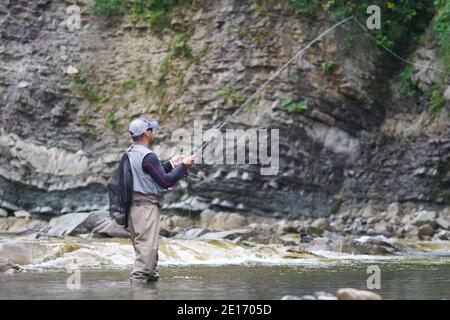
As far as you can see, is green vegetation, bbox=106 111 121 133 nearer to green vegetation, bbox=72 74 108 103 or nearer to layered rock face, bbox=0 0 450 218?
layered rock face, bbox=0 0 450 218

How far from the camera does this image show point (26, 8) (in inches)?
910

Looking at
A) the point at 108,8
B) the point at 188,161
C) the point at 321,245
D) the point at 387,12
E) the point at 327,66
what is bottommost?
the point at 321,245

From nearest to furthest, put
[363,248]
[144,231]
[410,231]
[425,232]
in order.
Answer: [144,231]
[363,248]
[425,232]
[410,231]

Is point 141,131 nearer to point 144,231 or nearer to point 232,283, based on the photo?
point 144,231

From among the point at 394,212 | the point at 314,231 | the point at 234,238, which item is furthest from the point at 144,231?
the point at 394,212

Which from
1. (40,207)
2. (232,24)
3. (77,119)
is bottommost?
(40,207)

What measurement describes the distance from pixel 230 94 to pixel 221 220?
10.8 ft

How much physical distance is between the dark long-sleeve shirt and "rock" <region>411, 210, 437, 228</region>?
10.6 meters

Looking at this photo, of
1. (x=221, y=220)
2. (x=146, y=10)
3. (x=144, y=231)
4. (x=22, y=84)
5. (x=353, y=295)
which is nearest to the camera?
(x=353, y=295)

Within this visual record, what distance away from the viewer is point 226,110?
19.8 metres

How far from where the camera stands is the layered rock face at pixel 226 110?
19078mm
